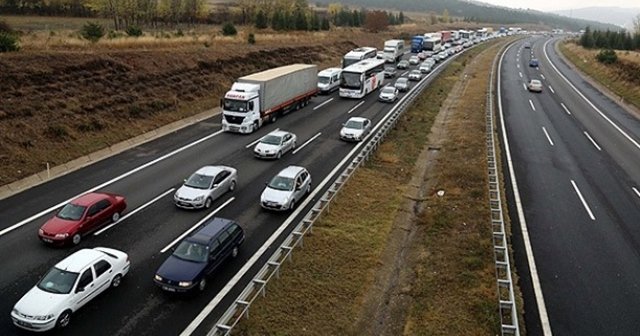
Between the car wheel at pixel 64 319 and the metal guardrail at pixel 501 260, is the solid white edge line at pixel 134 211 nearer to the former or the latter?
the car wheel at pixel 64 319

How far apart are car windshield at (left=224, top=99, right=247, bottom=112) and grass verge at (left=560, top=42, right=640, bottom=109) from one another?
41.0 m

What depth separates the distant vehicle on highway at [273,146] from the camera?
3092 cm

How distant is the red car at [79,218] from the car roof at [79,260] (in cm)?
317

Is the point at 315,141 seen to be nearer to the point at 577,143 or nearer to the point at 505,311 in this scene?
the point at 577,143

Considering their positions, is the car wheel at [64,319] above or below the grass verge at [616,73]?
below

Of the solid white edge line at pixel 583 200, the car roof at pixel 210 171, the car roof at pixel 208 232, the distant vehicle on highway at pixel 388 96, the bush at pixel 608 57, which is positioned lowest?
the solid white edge line at pixel 583 200

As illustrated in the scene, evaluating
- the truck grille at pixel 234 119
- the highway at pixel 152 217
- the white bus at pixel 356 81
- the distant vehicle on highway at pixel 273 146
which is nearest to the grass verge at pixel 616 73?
the white bus at pixel 356 81

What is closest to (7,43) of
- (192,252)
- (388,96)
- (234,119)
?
(234,119)

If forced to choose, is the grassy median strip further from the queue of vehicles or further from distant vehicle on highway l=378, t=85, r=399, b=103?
distant vehicle on highway l=378, t=85, r=399, b=103

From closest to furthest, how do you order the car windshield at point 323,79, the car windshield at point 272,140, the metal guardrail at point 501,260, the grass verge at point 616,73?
the metal guardrail at point 501,260
the car windshield at point 272,140
the car windshield at point 323,79
the grass verge at point 616,73

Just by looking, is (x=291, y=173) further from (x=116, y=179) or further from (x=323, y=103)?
(x=323, y=103)

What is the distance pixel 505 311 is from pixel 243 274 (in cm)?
917

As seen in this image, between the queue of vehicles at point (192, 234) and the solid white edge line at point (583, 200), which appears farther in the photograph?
the solid white edge line at point (583, 200)

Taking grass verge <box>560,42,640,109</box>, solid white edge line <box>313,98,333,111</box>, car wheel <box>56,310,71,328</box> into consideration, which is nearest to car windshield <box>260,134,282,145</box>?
solid white edge line <box>313,98,333,111</box>
